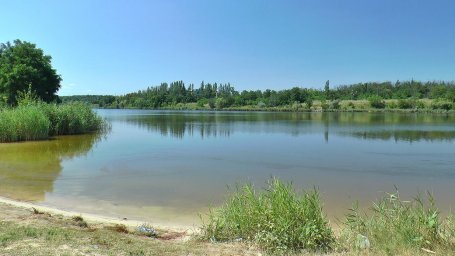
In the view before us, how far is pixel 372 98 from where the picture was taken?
Answer: 102 meters

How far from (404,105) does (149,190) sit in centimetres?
9243

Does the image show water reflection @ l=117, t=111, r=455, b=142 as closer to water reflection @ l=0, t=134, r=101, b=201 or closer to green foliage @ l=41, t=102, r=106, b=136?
green foliage @ l=41, t=102, r=106, b=136

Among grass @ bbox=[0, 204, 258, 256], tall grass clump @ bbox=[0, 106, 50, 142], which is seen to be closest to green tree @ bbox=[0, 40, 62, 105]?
tall grass clump @ bbox=[0, 106, 50, 142]

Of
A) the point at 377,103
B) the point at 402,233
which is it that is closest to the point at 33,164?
the point at 402,233

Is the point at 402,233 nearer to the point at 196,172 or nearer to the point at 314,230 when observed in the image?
the point at 314,230

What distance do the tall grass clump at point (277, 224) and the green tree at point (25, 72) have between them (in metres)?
38.9

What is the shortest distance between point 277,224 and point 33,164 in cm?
1385

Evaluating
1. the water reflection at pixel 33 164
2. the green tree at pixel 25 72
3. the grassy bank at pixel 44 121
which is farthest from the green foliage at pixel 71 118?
the green tree at pixel 25 72

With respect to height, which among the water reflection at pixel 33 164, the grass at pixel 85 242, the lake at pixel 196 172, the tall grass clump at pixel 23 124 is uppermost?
the tall grass clump at pixel 23 124

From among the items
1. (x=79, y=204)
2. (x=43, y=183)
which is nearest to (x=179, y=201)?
(x=79, y=204)

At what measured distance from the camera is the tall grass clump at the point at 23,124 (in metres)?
24.0

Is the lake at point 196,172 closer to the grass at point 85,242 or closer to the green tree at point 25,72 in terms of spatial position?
the grass at point 85,242

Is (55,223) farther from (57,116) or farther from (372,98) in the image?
(372,98)

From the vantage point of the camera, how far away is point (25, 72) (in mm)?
40469
